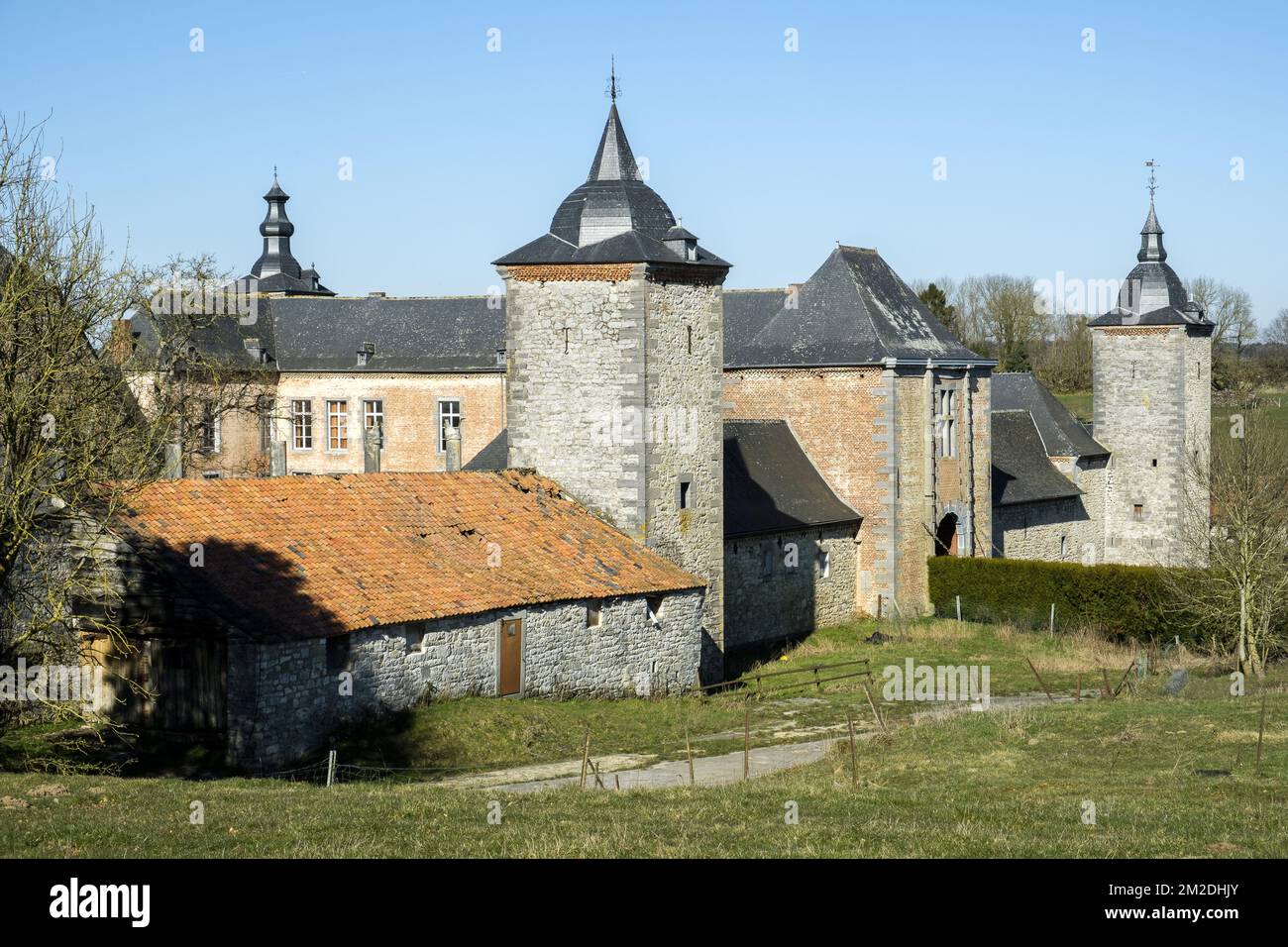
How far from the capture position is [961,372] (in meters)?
36.4

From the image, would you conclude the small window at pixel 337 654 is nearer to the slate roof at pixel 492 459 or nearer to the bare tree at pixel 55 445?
the bare tree at pixel 55 445

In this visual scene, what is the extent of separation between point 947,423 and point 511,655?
17.8 metres

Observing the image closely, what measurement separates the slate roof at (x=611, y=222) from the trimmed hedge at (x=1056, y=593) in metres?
11.9

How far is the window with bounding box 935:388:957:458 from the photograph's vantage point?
117 ft

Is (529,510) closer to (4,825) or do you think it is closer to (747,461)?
(747,461)

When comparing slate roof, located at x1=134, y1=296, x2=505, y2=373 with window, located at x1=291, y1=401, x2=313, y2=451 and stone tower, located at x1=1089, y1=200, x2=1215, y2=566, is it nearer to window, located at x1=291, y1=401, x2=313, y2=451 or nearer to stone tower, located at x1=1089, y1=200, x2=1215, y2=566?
window, located at x1=291, y1=401, x2=313, y2=451

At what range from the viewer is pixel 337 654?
1877 cm

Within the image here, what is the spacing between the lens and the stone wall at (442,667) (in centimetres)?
1750

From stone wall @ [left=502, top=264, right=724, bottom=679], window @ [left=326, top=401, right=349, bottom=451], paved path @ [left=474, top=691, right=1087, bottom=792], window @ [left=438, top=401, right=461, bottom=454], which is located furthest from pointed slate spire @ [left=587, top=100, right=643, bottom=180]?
window @ [left=326, top=401, right=349, bottom=451]

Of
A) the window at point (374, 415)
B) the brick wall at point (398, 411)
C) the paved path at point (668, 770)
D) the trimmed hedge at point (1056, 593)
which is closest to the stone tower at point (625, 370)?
the paved path at point (668, 770)

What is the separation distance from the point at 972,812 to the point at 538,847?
4.28m

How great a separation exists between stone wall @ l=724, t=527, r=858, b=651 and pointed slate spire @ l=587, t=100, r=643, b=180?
7437mm
